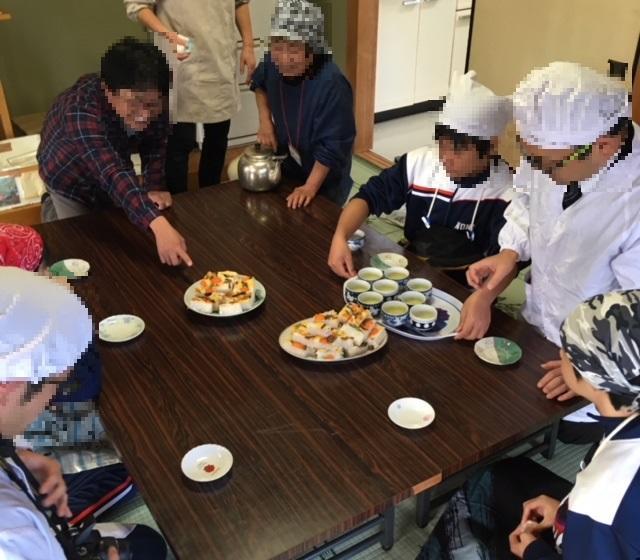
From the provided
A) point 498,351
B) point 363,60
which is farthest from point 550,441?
point 363,60

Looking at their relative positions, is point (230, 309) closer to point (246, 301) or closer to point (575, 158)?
point (246, 301)

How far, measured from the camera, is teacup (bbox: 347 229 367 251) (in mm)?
1967

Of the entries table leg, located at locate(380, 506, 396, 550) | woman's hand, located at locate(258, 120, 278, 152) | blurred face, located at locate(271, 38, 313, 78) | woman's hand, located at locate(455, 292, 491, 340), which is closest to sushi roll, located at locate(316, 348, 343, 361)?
woman's hand, located at locate(455, 292, 491, 340)

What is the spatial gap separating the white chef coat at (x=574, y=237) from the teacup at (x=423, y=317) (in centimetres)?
36

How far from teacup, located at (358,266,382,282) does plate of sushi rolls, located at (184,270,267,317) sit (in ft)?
0.88

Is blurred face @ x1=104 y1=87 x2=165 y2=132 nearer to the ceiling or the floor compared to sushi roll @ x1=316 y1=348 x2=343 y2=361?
nearer to the ceiling

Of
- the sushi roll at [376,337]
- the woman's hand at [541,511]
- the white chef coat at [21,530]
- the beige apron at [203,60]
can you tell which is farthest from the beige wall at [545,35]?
A: the white chef coat at [21,530]

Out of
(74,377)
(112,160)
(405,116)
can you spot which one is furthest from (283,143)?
(405,116)

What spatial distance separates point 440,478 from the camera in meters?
1.25

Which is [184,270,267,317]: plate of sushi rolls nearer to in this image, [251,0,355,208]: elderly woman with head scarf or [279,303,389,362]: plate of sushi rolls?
[279,303,389,362]: plate of sushi rolls

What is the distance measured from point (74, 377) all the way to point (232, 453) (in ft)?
1.30

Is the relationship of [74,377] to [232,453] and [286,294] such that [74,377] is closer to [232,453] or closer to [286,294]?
[232,453]

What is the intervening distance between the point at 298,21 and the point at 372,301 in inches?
42.9

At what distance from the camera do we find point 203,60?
304 centimetres
